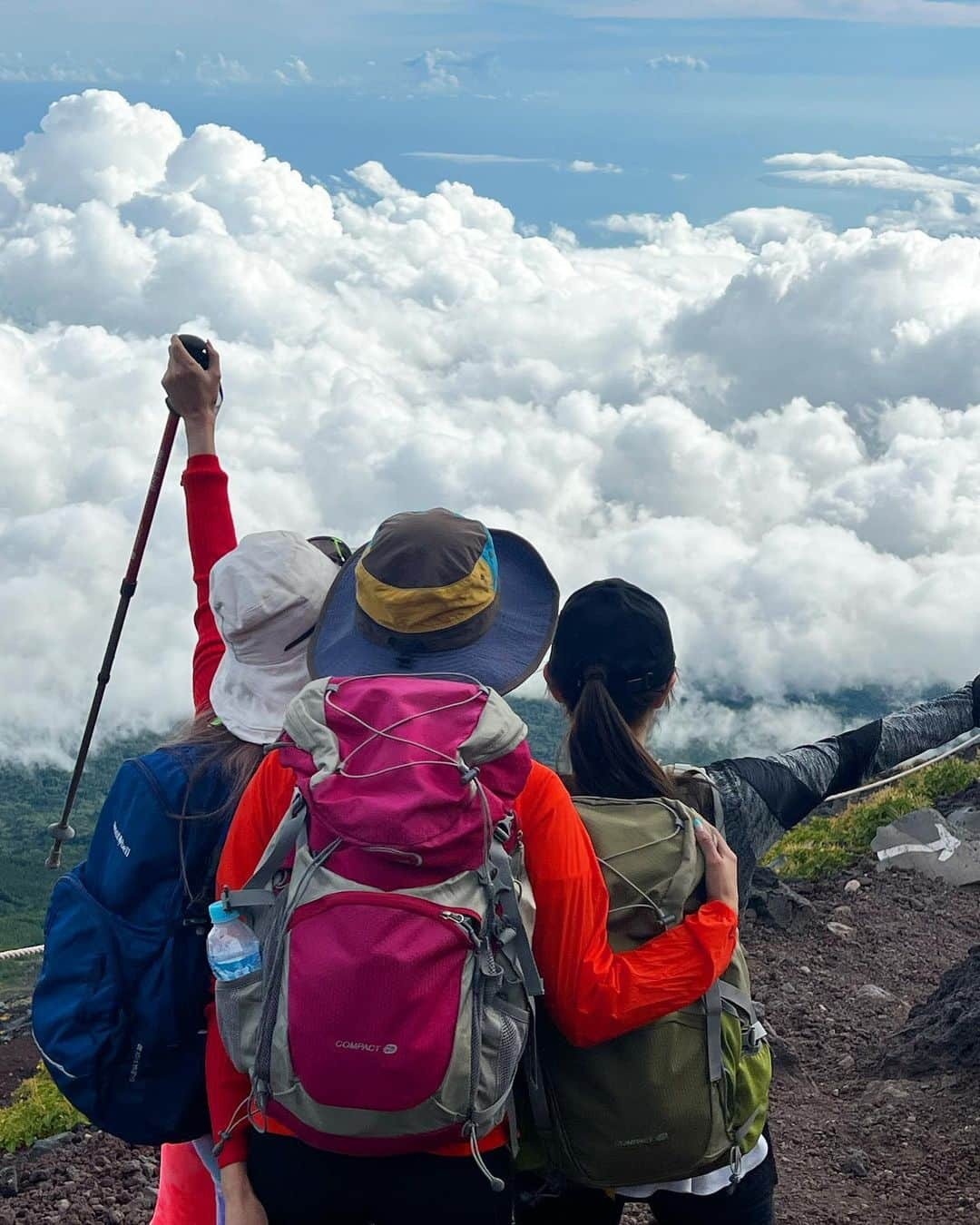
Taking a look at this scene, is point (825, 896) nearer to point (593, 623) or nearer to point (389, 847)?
point (593, 623)

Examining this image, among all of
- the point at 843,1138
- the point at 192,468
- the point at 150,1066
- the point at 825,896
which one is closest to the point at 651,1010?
the point at 150,1066

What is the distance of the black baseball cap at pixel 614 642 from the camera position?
2.88m

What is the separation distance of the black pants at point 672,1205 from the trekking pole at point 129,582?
197 centimetres

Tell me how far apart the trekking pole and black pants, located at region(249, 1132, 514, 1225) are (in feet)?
6.25

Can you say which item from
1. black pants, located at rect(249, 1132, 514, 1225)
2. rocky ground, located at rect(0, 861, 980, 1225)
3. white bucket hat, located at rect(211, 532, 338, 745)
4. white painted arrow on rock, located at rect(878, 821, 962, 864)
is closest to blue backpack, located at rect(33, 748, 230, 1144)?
white bucket hat, located at rect(211, 532, 338, 745)

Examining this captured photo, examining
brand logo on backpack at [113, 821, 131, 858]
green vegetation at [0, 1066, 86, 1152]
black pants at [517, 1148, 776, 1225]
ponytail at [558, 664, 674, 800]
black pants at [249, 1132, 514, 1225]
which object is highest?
ponytail at [558, 664, 674, 800]

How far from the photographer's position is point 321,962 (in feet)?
7.44

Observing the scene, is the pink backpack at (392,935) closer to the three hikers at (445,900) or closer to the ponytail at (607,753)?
the three hikers at (445,900)

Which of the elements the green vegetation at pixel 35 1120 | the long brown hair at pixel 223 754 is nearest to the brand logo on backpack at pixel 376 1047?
the long brown hair at pixel 223 754

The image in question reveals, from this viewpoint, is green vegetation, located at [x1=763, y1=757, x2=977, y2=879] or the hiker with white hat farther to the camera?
green vegetation, located at [x1=763, y1=757, x2=977, y2=879]

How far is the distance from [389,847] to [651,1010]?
→ 696 mm

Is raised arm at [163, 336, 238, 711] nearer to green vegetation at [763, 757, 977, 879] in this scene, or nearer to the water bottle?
the water bottle

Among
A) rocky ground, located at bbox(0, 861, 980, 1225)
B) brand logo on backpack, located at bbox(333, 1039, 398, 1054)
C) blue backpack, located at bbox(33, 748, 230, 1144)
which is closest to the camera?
brand logo on backpack, located at bbox(333, 1039, 398, 1054)

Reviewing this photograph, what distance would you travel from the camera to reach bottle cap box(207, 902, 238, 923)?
2.42m
